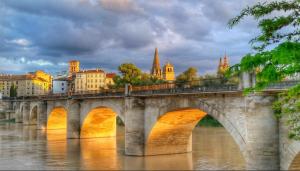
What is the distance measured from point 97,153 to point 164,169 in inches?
503

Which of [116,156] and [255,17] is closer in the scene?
[255,17]

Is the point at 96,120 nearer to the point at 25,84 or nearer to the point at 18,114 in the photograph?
the point at 18,114

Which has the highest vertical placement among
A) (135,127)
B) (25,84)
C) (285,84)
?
(25,84)

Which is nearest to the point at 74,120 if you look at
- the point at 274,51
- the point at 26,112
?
the point at 26,112

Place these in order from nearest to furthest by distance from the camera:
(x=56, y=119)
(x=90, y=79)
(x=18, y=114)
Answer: (x=56, y=119)
(x=18, y=114)
(x=90, y=79)

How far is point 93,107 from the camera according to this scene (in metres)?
52.8

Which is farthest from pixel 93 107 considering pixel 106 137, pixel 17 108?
pixel 17 108

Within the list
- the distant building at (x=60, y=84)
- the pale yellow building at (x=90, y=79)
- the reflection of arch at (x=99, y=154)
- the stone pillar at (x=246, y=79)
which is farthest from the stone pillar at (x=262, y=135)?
the distant building at (x=60, y=84)

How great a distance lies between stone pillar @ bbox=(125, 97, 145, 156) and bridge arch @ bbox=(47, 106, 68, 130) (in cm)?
3598

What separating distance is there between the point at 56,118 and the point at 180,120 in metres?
45.1

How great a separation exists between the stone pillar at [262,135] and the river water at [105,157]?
815 cm

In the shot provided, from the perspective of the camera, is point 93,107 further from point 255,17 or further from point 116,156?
point 255,17

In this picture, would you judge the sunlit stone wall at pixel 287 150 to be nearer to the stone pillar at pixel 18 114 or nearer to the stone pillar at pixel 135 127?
the stone pillar at pixel 135 127

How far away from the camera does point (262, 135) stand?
77.3ft
